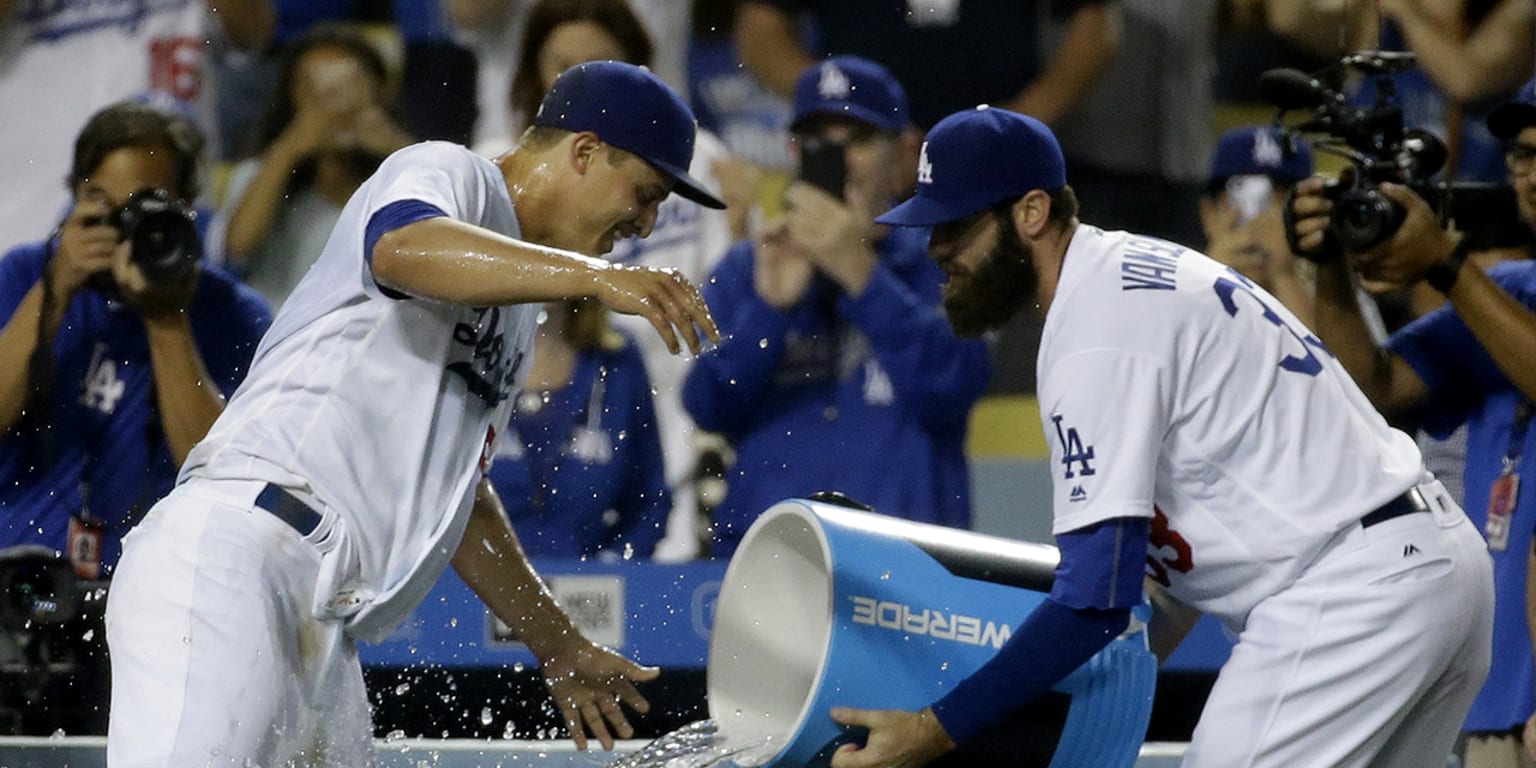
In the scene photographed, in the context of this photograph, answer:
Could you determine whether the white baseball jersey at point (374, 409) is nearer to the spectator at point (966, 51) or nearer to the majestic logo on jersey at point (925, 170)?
the majestic logo on jersey at point (925, 170)

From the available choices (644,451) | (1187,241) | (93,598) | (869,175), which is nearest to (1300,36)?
(1187,241)

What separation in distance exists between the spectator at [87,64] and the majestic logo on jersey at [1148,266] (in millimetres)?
3668

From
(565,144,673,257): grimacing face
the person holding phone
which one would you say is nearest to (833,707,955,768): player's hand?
(565,144,673,257): grimacing face

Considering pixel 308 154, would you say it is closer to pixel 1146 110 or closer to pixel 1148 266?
pixel 1146 110

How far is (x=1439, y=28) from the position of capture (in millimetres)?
5793

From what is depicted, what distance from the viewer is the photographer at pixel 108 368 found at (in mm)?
5191

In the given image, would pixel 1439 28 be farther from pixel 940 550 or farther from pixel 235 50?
pixel 235 50

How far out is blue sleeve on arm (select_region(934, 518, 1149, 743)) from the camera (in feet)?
9.36

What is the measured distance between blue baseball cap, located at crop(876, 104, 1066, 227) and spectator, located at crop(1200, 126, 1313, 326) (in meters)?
2.48

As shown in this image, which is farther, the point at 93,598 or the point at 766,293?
the point at 766,293

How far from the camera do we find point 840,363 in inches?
213

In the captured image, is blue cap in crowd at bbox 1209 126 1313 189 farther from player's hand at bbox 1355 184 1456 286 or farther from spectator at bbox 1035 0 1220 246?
player's hand at bbox 1355 184 1456 286

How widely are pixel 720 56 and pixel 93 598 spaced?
→ 2.54 m

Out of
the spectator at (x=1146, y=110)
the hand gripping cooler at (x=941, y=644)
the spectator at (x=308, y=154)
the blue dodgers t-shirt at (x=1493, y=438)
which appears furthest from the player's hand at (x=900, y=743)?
the spectator at (x=308, y=154)
